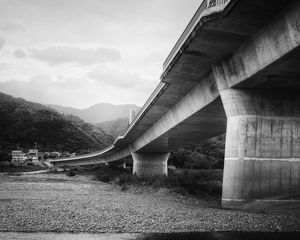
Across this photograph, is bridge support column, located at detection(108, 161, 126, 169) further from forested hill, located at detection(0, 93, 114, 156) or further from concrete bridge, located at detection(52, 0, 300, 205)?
forested hill, located at detection(0, 93, 114, 156)

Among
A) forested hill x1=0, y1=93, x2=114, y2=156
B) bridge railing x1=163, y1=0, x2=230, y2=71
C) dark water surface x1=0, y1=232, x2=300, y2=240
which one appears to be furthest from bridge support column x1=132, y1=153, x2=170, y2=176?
forested hill x1=0, y1=93, x2=114, y2=156

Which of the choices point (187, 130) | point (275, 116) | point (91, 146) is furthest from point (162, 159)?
point (91, 146)

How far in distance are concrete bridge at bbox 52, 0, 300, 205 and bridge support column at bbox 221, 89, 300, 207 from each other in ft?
0.14

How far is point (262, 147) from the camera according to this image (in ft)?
51.0

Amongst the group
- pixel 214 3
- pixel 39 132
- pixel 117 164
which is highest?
pixel 39 132

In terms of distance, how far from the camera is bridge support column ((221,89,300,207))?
1516 cm

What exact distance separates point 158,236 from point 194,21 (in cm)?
934

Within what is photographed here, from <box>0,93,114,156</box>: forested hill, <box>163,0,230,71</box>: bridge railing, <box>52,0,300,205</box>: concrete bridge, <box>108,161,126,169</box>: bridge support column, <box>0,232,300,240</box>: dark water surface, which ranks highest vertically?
<box>0,93,114,156</box>: forested hill

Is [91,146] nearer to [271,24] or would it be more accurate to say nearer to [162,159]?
[162,159]

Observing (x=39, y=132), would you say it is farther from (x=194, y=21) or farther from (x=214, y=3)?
(x=214, y=3)

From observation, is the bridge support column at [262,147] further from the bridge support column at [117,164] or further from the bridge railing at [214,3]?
the bridge support column at [117,164]

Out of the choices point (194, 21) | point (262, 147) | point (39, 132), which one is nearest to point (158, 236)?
point (262, 147)

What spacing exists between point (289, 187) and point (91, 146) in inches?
6681

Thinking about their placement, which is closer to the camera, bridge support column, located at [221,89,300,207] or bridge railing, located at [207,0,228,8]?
bridge railing, located at [207,0,228,8]
